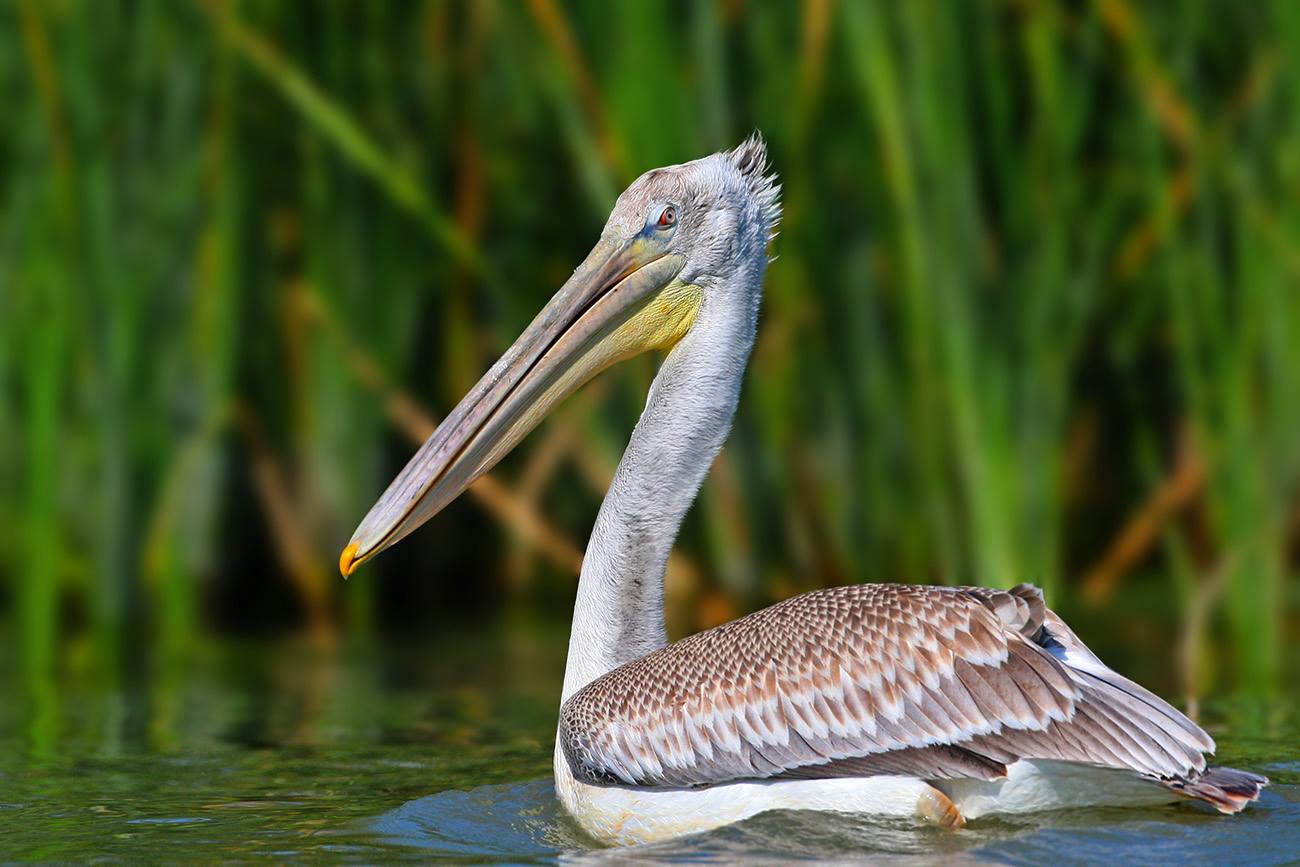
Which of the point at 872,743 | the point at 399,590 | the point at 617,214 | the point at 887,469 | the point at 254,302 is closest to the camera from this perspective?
the point at 872,743

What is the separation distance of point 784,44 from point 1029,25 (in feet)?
3.19

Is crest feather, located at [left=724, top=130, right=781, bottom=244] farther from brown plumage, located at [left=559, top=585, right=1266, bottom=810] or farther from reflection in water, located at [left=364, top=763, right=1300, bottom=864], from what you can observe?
reflection in water, located at [left=364, top=763, right=1300, bottom=864]

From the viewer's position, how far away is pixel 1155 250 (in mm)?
8172

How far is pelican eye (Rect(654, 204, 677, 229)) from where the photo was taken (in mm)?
5438

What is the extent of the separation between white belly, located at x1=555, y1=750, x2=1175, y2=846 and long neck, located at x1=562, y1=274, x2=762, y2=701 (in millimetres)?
465

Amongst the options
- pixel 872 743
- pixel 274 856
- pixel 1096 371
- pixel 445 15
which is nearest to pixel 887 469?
pixel 1096 371

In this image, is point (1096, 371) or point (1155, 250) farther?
point (1096, 371)

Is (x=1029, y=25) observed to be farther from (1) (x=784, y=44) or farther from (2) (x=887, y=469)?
(2) (x=887, y=469)

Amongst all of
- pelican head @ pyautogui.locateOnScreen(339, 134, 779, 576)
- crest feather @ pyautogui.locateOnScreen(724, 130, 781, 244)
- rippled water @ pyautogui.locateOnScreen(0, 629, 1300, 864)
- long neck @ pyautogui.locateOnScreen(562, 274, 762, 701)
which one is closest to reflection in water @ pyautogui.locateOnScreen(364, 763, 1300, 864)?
rippled water @ pyautogui.locateOnScreen(0, 629, 1300, 864)

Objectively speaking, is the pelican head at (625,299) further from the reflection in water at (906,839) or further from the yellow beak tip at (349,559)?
the reflection in water at (906,839)

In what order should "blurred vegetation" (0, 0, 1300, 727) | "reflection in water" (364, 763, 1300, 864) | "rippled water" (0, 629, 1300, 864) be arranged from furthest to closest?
"blurred vegetation" (0, 0, 1300, 727) < "rippled water" (0, 629, 1300, 864) < "reflection in water" (364, 763, 1300, 864)

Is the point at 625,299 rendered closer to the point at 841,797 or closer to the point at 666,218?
the point at 666,218

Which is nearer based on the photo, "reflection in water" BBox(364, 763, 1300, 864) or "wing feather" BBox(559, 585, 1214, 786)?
"reflection in water" BBox(364, 763, 1300, 864)

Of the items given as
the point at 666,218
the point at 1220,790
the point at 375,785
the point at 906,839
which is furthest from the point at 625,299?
the point at 1220,790
